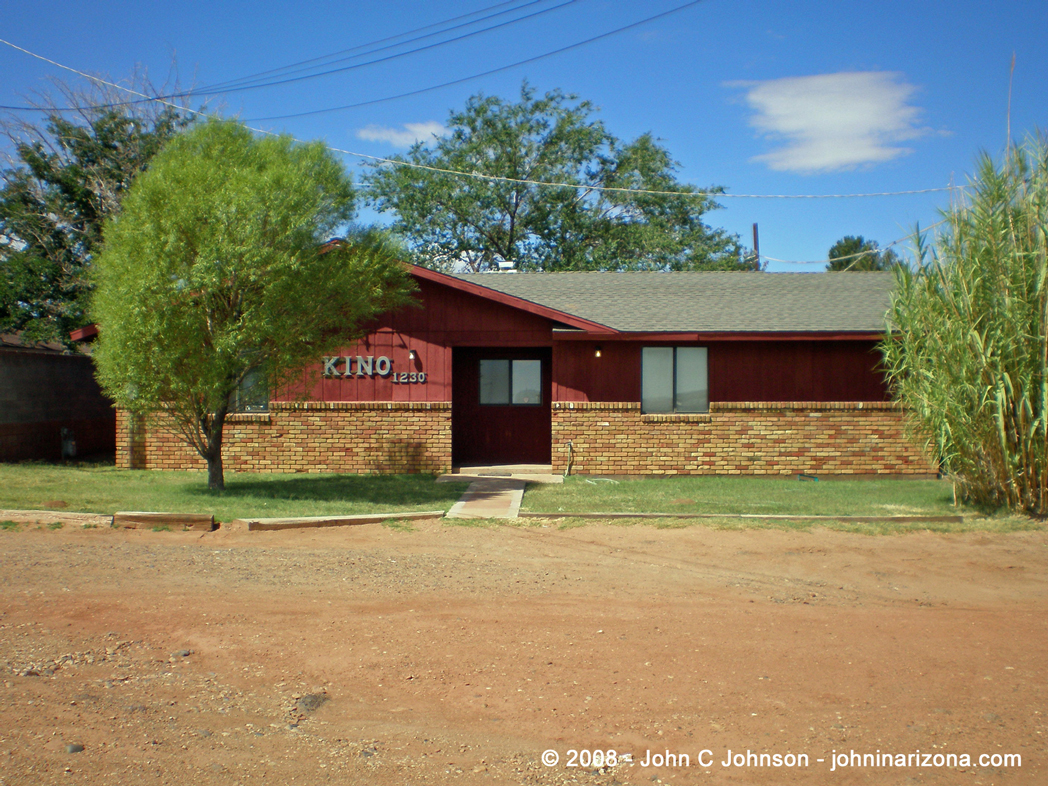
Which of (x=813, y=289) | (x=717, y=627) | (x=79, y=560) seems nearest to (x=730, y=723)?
(x=717, y=627)

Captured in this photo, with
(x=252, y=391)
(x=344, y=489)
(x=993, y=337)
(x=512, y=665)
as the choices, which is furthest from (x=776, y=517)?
(x=252, y=391)

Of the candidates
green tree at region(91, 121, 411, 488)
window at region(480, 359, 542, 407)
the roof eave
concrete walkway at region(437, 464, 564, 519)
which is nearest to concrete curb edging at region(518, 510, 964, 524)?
concrete walkway at region(437, 464, 564, 519)

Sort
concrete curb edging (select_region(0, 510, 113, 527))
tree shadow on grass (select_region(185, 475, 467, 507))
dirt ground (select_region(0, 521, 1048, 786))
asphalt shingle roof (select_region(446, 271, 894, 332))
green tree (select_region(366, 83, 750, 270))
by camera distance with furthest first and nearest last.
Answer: green tree (select_region(366, 83, 750, 270))
asphalt shingle roof (select_region(446, 271, 894, 332))
tree shadow on grass (select_region(185, 475, 467, 507))
concrete curb edging (select_region(0, 510, 113, 527))
dirt ground (select_region(0, 521, 1048, 786))

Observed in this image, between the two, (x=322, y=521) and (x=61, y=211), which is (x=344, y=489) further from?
(x=61, y=211)

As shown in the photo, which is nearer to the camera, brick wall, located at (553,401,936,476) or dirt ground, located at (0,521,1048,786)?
dirt ground, located at (0,521,1048,786)

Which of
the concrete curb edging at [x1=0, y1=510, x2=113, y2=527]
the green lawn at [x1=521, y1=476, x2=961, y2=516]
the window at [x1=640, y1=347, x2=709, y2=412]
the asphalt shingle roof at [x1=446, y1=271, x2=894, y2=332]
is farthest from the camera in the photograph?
the window at [x1=640, y1=347, x2=709, y2=412]

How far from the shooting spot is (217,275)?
1037cm

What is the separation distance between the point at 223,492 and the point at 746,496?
787cm

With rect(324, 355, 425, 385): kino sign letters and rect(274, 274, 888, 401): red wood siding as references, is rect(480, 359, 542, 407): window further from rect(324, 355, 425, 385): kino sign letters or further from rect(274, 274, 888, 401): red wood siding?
rect(324, 355, 425, 385): kino sign letters

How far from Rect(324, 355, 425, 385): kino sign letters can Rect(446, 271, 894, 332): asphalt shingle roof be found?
2269mm

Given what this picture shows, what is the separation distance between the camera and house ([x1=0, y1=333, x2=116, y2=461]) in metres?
15.5

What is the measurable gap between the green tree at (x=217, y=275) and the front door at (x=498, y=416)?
489cm

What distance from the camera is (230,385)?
36.6 feet

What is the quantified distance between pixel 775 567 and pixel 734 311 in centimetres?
854
